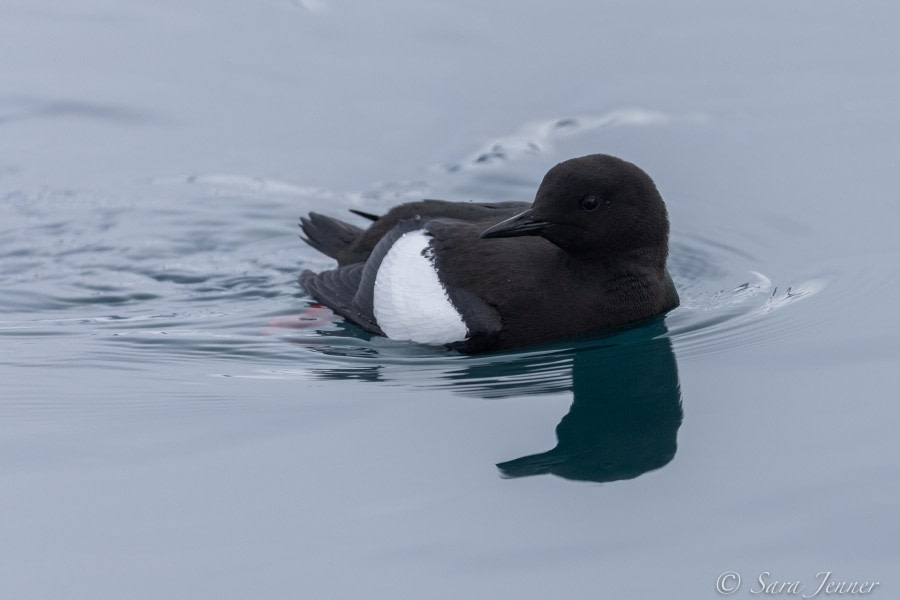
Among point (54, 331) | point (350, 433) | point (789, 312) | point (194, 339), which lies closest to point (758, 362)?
point (789, 312)

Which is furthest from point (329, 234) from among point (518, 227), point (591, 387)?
point (591, 387)

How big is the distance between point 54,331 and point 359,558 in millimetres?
3574

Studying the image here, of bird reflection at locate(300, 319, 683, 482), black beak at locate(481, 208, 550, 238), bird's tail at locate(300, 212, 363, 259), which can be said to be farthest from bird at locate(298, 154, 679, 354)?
bird's tail at locate(300, 212, 363, 259)

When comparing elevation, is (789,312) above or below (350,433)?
above

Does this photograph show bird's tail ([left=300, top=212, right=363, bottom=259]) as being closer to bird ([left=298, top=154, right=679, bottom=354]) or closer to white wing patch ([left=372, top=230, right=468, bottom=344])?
white wing patch ([left=372, top=230, right=468, bottom=344])

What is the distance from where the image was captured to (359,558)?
436 cm

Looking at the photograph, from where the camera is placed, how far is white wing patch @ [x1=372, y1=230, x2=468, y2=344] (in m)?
6.63

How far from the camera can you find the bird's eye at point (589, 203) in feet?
21.4

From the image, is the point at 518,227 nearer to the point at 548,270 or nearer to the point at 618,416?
the point at 548,270

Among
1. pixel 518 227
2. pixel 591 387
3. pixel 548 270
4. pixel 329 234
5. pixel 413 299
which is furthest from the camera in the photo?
pixel 329 234

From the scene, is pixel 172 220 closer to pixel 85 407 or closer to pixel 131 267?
pixel 131 267

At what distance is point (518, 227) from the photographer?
651 centimetres

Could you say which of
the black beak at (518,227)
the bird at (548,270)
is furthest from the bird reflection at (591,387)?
the black beak at (518,227)

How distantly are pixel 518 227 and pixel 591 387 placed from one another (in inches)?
41.7
